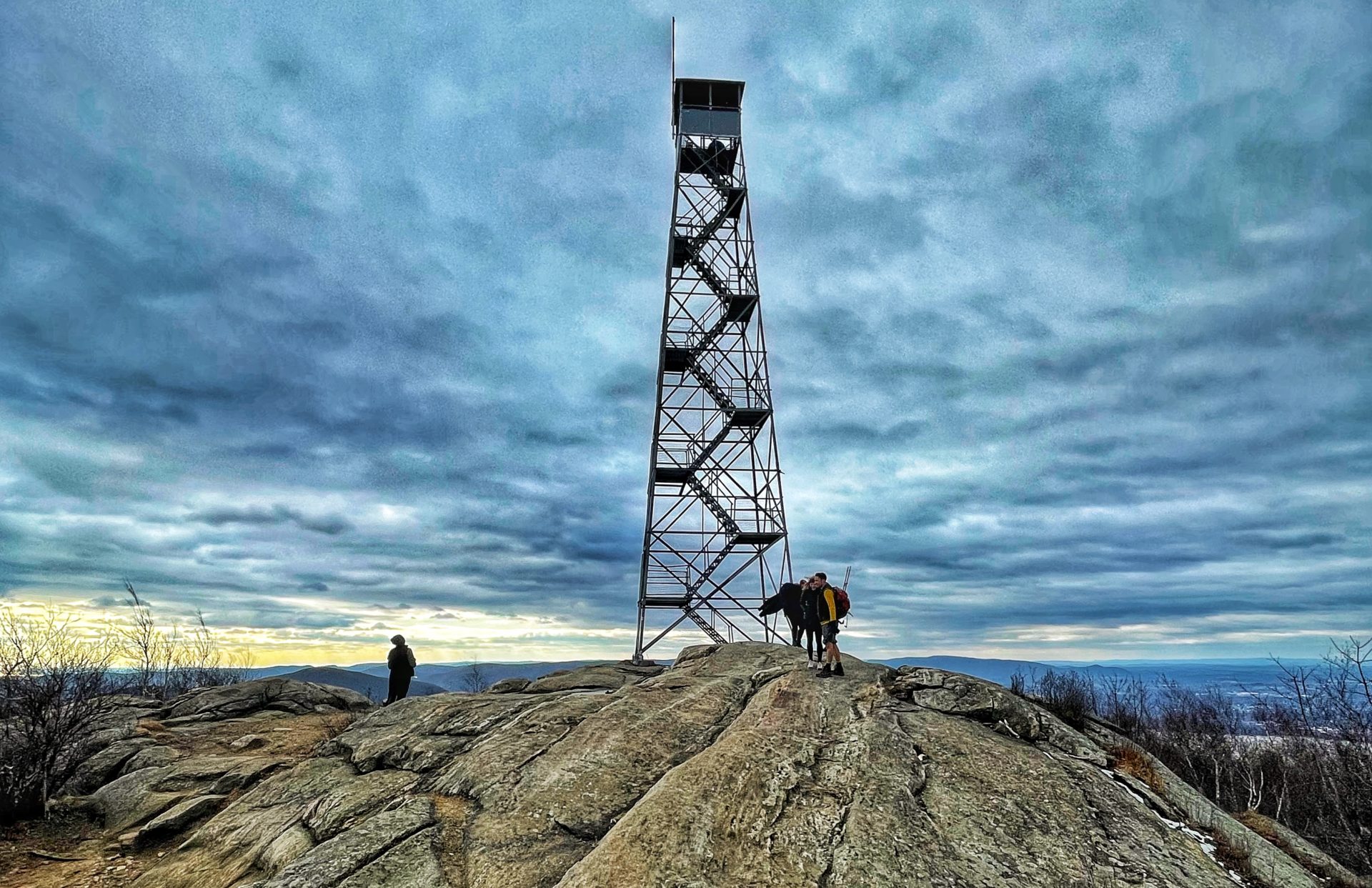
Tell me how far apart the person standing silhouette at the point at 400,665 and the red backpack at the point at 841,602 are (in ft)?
46.0

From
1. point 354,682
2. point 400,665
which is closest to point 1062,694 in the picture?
point 400,665

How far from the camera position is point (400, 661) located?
2155 cm

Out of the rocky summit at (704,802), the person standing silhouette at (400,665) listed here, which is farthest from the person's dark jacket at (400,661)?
the rocky summit at (704,802)

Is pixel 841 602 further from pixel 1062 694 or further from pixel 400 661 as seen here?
pixel 1062 694

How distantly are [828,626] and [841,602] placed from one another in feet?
2.96

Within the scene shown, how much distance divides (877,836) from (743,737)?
8.98 feet

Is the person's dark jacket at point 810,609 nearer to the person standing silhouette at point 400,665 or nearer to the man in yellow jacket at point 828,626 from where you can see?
the man in yellow jacket at point 828,626

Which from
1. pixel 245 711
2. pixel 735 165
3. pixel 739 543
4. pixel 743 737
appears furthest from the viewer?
pixel 735 165

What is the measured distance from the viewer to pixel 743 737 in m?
10.9

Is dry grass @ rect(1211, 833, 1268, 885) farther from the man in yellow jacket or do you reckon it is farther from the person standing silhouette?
the person standing silhouette

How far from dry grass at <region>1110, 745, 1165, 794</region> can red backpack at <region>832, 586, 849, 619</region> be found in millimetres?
5737

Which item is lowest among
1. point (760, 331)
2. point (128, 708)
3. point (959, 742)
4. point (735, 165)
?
point (128, 708)

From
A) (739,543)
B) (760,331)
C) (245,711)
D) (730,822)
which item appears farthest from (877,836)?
(245,711)

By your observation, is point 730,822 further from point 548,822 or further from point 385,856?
point 385,856
